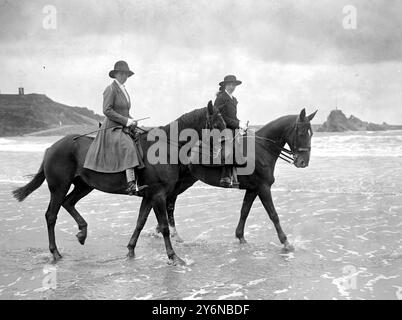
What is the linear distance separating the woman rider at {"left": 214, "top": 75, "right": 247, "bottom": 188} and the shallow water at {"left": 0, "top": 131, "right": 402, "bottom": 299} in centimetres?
124

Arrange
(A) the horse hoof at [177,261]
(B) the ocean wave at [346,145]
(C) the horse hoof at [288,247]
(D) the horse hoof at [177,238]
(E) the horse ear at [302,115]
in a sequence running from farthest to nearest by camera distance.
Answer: (B) the ocean wave at [346,145], (D) the horse hoof at [177,238], (E) the horse ear at [302,115], (C) the horse hoof at [288,247], (A) the horse hoof at [177,261]

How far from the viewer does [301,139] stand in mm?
7930

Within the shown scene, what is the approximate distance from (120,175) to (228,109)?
239cm

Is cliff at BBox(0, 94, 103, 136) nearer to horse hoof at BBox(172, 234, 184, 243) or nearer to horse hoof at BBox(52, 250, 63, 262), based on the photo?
horse hoof at BBox(172, 234, 184, 243)

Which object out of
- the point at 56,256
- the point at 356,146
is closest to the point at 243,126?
the point at 56,256

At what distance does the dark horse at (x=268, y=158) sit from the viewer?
7.91 m

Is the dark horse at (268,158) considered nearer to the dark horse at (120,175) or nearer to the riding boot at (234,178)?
the riding boot at (234,178)

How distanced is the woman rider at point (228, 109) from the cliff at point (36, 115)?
933 inches

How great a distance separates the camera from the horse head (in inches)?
310

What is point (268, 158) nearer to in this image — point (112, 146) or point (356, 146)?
point (112, 146)

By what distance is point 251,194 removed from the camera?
8.30 metres

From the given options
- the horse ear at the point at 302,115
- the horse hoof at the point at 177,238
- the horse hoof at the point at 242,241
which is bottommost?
the horse hoof at the point at 177,238

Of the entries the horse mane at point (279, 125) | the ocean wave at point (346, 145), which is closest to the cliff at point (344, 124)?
the ocean wave at point (346, 145)

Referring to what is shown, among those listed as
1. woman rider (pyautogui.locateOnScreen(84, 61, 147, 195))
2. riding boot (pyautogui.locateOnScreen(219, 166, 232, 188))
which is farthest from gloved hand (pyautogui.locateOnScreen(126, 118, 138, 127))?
riding boot (pyautogui.locateOnScreen(219, 166, 232, 188))
